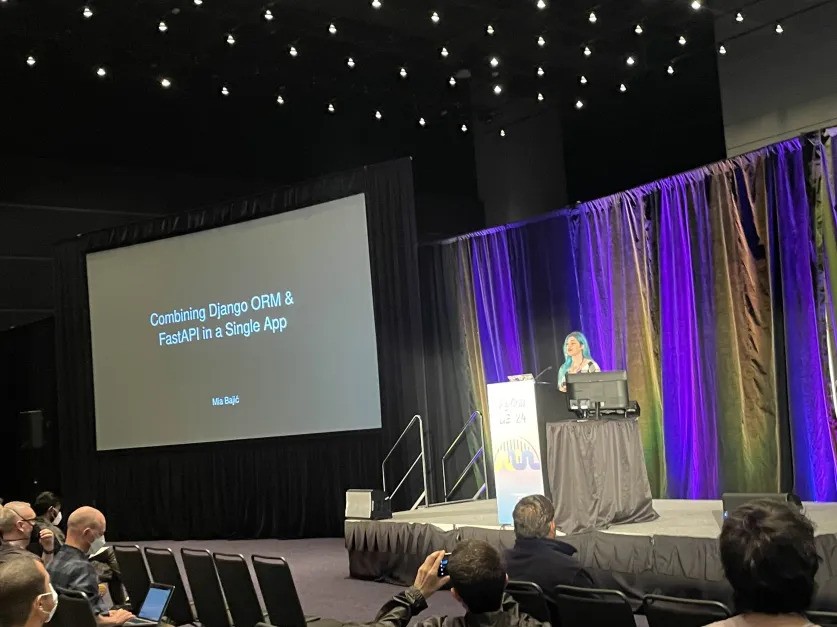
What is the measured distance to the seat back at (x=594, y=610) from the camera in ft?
9.98

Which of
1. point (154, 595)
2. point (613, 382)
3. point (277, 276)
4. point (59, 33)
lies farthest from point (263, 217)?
point (154, 595)

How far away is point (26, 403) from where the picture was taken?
46.8ft

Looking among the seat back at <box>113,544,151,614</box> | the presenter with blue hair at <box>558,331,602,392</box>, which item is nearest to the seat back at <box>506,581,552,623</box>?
the seat back at <box>113,544,151,614</box>

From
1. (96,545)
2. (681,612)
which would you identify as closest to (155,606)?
(96,545)

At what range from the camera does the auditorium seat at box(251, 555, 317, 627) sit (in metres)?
4.28

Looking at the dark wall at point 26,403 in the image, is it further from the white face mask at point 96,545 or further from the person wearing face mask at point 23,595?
the person wearing face mask at point 23,595

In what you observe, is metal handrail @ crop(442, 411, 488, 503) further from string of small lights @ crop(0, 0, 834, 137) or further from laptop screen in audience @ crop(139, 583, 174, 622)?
laptop screen in audience @ crop(139, 583, 174, 622)

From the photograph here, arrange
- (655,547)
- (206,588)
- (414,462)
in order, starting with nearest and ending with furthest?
(206,588) < (655,547) < (414,462)

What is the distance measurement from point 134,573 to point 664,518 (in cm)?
336

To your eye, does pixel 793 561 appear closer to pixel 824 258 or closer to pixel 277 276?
pixel 824 258

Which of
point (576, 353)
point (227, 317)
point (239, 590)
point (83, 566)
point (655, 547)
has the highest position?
point (227, 317)

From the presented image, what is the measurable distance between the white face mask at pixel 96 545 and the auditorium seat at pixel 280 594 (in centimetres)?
72

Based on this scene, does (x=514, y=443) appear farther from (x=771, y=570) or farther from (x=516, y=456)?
(x=771, y=570)

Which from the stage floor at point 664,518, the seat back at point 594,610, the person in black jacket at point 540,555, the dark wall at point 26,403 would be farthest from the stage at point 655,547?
the dark wall at point 26,403
